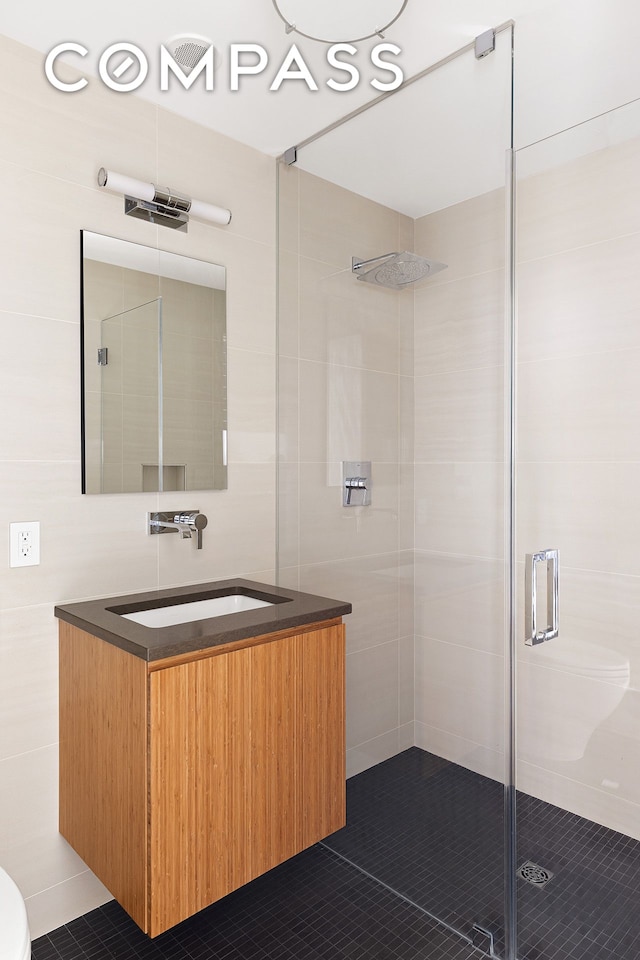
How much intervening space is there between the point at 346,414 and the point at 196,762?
1112 mm

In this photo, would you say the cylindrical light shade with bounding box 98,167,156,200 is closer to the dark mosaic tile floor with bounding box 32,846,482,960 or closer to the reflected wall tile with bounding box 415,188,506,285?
the reflected wall tile with bounding box 415,188,506,285

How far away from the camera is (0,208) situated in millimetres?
1663

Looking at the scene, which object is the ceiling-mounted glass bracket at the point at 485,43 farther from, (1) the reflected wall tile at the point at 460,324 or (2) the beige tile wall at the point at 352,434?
(1) the reflected wall tile at the point at 460,324

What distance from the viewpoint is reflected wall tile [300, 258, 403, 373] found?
191 centimetres

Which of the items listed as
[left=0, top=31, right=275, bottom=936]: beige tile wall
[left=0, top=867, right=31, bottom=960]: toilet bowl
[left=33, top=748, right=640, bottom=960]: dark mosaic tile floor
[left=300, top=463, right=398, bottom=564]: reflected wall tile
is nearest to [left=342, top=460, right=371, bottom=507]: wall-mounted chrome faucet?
[left=300, top=463, right=398, bottom=564]: reflected wall tile

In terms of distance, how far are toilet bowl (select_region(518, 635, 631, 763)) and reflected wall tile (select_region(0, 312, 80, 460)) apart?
1.39 meters

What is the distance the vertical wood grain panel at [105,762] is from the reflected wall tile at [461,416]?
97cm

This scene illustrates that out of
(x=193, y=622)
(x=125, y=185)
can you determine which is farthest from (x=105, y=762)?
(x=125, y=185)

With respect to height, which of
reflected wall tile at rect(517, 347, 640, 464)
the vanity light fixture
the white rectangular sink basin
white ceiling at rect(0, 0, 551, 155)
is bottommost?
the white rectangular sink basin

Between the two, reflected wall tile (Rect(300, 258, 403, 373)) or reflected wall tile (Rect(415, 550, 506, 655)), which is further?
reflected wall tile (Rect(300, 258, 403, 373))

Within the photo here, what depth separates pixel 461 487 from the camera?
171cm

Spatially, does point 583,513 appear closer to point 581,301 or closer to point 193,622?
point 581,301

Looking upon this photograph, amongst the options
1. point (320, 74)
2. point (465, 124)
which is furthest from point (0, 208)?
point (465, 124)

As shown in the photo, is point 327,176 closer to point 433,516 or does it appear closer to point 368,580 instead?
Answer: point 433,516
